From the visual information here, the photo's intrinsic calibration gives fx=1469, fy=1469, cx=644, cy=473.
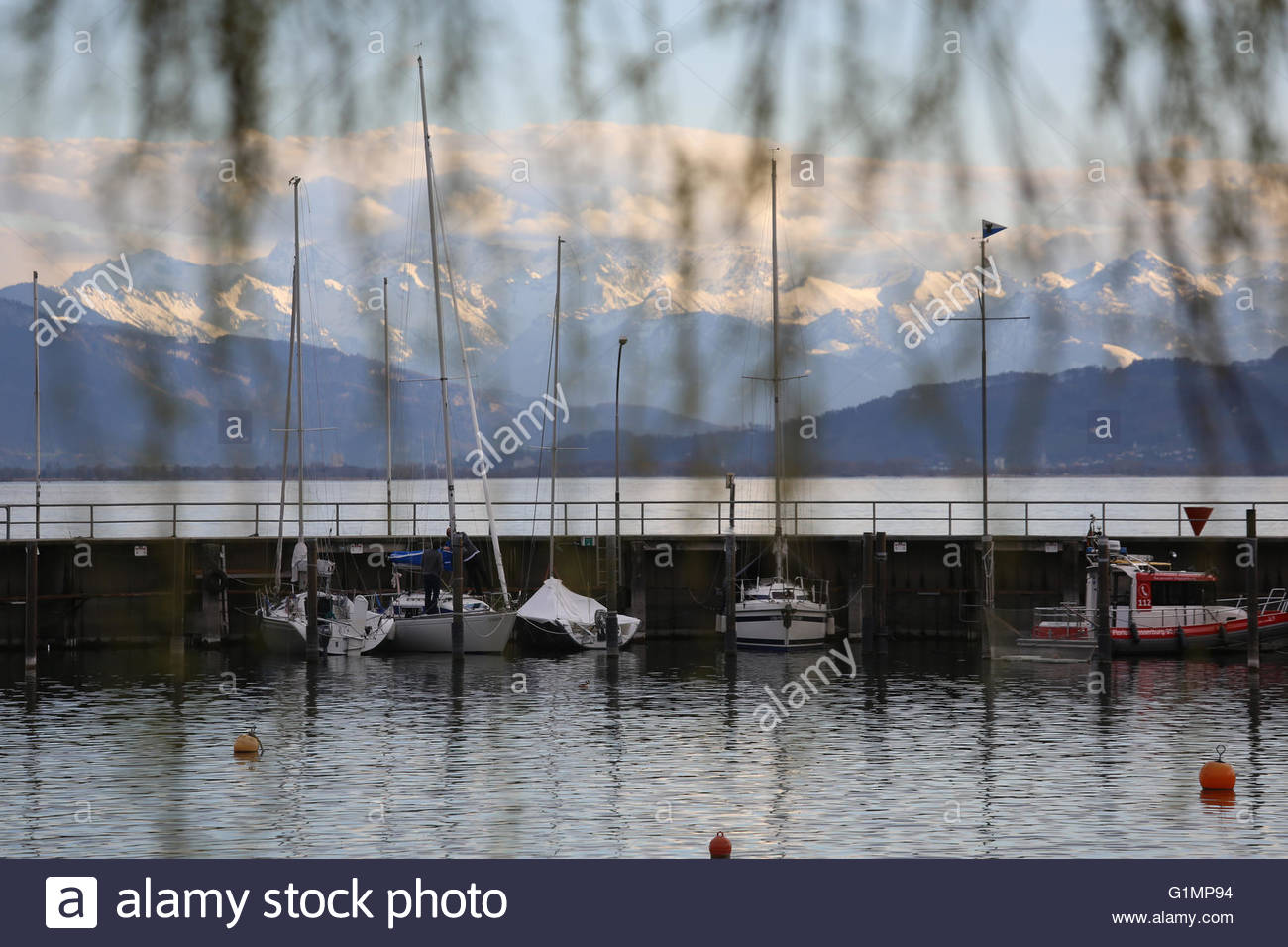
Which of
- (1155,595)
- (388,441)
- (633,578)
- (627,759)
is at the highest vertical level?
(388,441)

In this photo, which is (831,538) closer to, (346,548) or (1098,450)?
(346,548)

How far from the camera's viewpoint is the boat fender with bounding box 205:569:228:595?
45625 mm

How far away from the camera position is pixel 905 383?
3346 millimetres

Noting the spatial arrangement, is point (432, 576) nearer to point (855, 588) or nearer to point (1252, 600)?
point (855, 588)

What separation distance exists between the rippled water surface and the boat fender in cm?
238

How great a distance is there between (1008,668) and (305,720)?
2079 centimetres

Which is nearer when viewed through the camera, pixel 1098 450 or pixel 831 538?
pixel 1098 450

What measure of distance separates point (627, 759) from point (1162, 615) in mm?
22694

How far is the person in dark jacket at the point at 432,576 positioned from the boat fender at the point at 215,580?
21.5 ft

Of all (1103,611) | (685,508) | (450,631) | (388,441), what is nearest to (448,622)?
(450,631)

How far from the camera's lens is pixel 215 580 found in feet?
150

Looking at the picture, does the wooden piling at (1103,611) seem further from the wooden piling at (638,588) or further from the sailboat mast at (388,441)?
the sailboat mast at (388,441)
